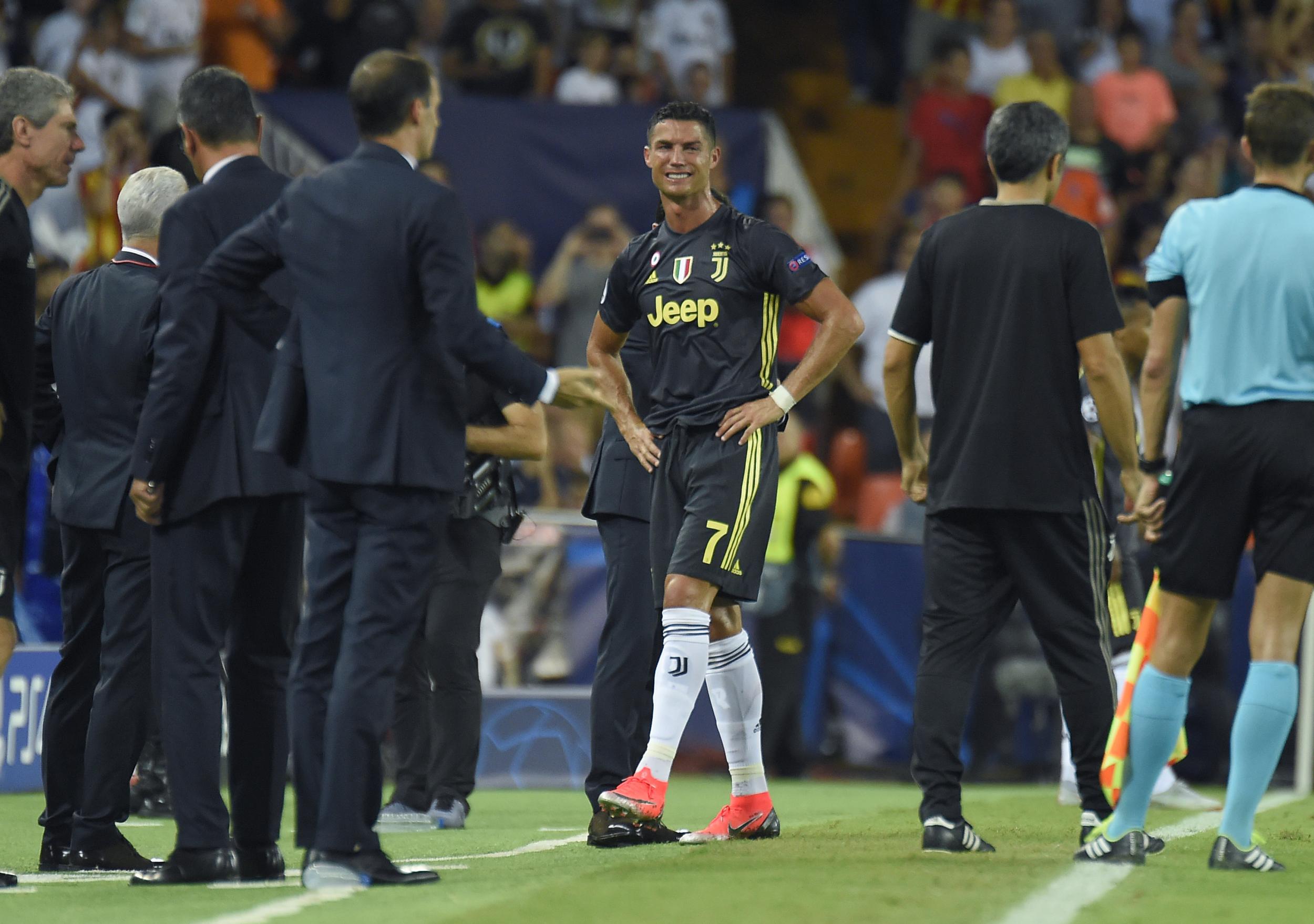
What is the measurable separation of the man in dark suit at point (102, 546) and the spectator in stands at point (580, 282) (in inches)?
301

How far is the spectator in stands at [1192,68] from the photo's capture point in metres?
17.3

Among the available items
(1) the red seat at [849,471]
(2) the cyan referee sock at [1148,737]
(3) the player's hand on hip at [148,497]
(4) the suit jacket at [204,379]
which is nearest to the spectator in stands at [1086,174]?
(1) the red seat at [849,471]

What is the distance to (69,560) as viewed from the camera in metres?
6.41

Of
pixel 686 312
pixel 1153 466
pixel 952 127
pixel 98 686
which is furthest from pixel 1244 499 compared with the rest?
pixel 952 127

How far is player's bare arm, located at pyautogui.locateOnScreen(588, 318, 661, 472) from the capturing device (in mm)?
6734

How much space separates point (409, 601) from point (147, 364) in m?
1.60

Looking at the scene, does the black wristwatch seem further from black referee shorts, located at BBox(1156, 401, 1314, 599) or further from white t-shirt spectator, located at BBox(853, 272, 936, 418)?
white t-shirt spectator, located at BBox(853, 272, 936, 418)

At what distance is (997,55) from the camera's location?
56.6 feet

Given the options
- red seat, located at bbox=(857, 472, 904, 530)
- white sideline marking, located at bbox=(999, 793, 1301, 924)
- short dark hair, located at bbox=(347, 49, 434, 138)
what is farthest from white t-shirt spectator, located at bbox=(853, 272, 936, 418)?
short dark hair, located at bbox=(347, 49, 434, 138)

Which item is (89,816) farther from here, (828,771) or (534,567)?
(828,771)

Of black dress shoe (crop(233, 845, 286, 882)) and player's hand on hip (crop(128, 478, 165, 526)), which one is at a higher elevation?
player's hand on hip (crop(128, 478, 165, 526))

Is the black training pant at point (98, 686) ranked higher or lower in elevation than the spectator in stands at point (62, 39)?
lower

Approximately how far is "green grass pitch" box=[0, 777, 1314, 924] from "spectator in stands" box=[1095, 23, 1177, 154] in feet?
35.5

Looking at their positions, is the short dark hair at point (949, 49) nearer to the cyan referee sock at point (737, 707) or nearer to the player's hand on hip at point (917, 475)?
the player's hand on hip at point (917, 475)
